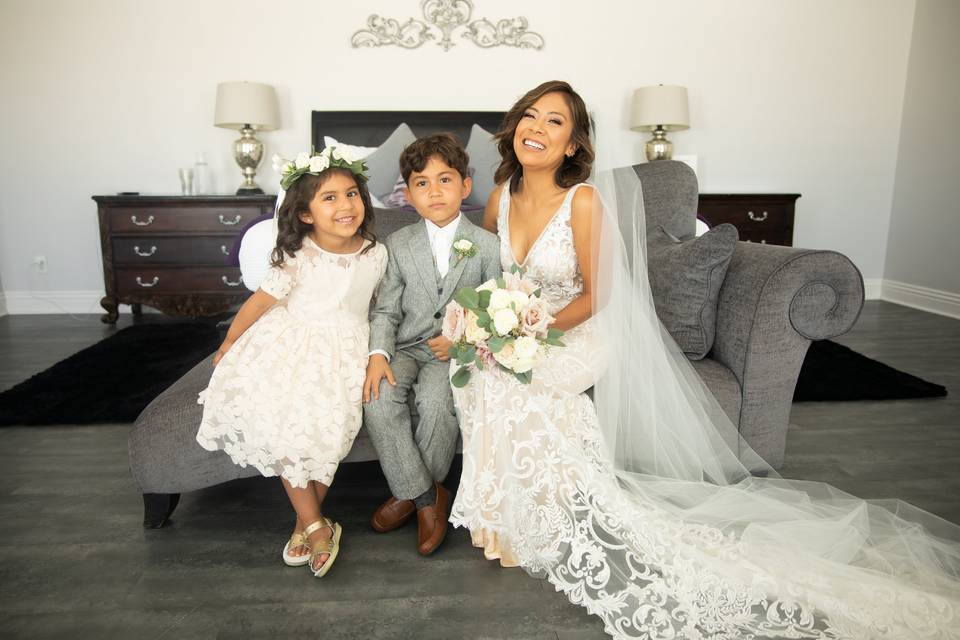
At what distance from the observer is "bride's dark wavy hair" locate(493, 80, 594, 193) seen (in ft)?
6.20

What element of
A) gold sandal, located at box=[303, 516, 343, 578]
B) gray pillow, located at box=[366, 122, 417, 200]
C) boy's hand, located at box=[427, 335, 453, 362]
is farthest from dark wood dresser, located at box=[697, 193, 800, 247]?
gold sandal, located at box=[303, 516, 343, 578]

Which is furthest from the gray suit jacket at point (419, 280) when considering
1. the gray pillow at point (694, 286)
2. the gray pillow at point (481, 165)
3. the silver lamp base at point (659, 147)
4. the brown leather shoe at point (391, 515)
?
the silver lamp base at point (659, 147)

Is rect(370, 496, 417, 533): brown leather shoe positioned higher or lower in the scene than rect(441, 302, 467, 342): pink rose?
lower

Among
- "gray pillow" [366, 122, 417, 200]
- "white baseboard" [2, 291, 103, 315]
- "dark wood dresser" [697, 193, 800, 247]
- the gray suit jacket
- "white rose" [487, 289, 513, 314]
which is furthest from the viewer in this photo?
"white baseboard" [2, 291, 103, 315]

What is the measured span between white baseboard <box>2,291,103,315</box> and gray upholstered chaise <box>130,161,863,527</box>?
3.73 m

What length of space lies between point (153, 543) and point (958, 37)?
6.03m

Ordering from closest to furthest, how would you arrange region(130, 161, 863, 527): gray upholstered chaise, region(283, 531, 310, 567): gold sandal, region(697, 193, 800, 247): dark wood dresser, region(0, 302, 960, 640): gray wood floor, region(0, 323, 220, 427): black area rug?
region(0, 302, 960, 640): gray wood floor, region(283, 531, 310, 567): gold sandal, region(130, 161, 863, 527): gray upholstered chaise, region(0, 323, 220, 427): black area rug, region(697, 193, 800, 247): dark wood dresser

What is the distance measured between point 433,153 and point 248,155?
3.47 meters

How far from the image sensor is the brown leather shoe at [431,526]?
5.68ft

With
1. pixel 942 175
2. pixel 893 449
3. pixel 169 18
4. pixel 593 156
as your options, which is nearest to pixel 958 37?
pixel 942 175

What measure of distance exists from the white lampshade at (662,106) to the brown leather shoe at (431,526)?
12.9 feet

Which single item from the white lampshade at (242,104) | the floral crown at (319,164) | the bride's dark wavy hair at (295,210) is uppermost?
the white lampshade at (242,104)

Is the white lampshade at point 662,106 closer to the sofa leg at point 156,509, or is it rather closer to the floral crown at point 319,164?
the floral crown at point 319,164

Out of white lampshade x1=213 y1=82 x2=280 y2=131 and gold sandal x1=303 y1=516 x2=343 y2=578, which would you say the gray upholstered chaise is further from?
white lampshade x1=213 y1=82 x2=280 y2=131
